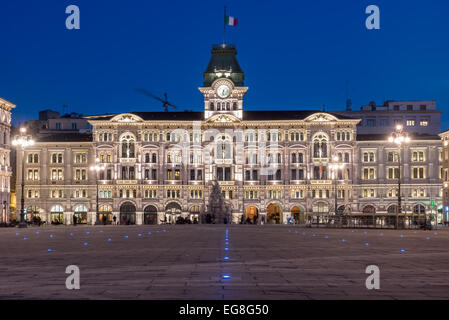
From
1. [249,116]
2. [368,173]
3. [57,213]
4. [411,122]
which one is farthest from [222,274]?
[411,122]

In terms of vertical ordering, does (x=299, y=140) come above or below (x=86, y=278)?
above

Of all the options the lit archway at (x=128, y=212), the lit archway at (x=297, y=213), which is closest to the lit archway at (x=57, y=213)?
the lit archway at (x=128, y=212)

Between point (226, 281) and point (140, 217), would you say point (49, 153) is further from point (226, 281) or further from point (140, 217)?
point (226, 281)

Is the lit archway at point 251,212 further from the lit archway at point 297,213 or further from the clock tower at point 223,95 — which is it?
the clock tower at point 223,95

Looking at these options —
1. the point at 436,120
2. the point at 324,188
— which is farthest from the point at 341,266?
the point at 436,120

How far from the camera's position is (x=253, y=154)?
95.2m

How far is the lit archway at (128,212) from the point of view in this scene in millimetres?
94938

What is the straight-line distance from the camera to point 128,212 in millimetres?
95188

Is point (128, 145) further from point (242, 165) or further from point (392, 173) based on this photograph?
point (392, 173)

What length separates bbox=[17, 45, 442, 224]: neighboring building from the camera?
94125 mm

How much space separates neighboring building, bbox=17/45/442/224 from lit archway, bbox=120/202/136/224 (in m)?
0.15

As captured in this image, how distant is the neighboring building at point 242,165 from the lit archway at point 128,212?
15 centimetres

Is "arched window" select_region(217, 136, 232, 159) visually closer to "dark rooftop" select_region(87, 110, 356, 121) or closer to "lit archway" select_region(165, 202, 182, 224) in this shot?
"dark rooftop" select_region(87, 110, 356, 121)
